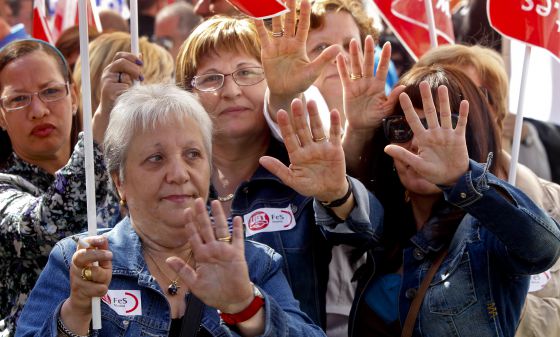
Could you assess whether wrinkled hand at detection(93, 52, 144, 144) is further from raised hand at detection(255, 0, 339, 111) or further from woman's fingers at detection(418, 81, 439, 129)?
woman's fingers at detection(418, 81, 439, 129)

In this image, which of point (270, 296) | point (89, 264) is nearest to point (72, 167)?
point (89, 264)

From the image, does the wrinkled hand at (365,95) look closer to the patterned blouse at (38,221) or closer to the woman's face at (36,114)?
the patterned blouse at (38,221)

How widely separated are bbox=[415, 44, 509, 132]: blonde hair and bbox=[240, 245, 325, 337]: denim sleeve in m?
1.59

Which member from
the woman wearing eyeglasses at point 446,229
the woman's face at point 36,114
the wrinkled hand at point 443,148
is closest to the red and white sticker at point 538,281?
the woman wearing eyeglasses at point 446,229

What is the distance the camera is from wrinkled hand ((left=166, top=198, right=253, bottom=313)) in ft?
9.29

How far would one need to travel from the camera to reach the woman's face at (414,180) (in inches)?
140

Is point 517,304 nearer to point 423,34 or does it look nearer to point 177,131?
point 177,131

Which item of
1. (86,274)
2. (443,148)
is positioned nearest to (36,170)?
(86,274)

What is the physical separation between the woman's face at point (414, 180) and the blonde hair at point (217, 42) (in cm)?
77

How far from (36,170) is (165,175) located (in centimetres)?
110

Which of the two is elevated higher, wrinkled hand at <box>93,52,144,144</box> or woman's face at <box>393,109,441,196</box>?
wrinkled hand at <box>93,52,144,144</box>

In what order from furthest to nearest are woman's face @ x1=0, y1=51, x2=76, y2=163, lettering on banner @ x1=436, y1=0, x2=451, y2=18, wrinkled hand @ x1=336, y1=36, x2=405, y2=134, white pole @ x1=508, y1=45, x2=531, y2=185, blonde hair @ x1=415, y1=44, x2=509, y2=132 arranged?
lettering on banner @ x1=436, y1=0, x2=451, y2=18, blonde hair @ x1=415, y1=44, x2=509, y2=132, woman's face @ x1=0, y1=51, x2=76, y2=163, white pole @ x1=508, y1=45, x2=531, y2=185, wrinkled hand @ x1=336, y1=36, x2=405, y2=134

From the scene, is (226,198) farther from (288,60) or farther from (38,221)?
(38,221)

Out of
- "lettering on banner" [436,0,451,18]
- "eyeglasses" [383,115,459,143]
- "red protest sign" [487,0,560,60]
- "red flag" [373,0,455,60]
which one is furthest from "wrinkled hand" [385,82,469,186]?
"lettering on banner" [436,0,451,18]
